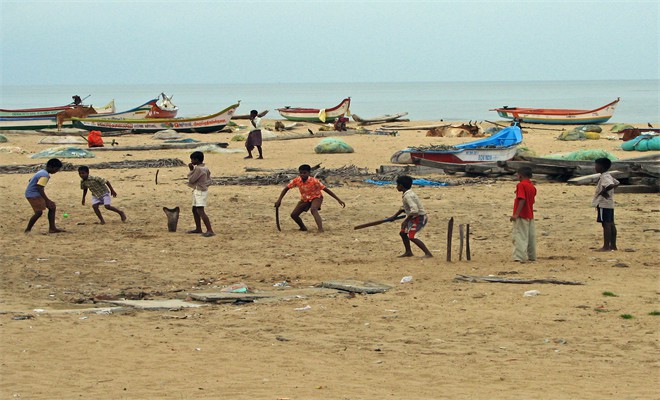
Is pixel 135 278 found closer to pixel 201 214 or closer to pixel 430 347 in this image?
pixel 201 214

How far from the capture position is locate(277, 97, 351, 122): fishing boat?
1666 inches

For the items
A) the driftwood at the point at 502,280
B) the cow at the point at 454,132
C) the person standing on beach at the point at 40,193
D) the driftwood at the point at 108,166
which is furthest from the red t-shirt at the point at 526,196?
the cow at the point at 454,132

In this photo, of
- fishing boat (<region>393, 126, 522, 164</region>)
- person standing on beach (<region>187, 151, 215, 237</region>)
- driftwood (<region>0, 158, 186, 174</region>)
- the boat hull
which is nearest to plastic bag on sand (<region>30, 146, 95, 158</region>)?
driftwood (<region>0, 158, 186, 174</region>)

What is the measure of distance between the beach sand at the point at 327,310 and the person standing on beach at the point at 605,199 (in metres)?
0.25

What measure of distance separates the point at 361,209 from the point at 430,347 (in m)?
7.86

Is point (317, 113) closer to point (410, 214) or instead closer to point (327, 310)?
point (410, 214)

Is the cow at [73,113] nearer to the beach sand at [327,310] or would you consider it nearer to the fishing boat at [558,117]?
the fishing boat at [558,117]

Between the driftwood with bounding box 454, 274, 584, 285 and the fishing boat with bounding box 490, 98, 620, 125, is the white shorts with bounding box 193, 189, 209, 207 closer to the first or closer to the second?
the driftwood with bounding box 454, 274, 584, 285

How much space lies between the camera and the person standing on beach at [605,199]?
1089cm

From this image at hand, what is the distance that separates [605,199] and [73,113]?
96.2 feet

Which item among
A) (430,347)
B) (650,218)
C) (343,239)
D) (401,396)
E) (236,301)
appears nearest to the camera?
(401,396)

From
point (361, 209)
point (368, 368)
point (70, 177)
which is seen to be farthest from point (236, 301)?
point (70, 177)

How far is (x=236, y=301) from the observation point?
28.5 feet

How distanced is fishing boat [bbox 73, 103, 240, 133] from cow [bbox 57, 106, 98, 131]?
1529 mm
